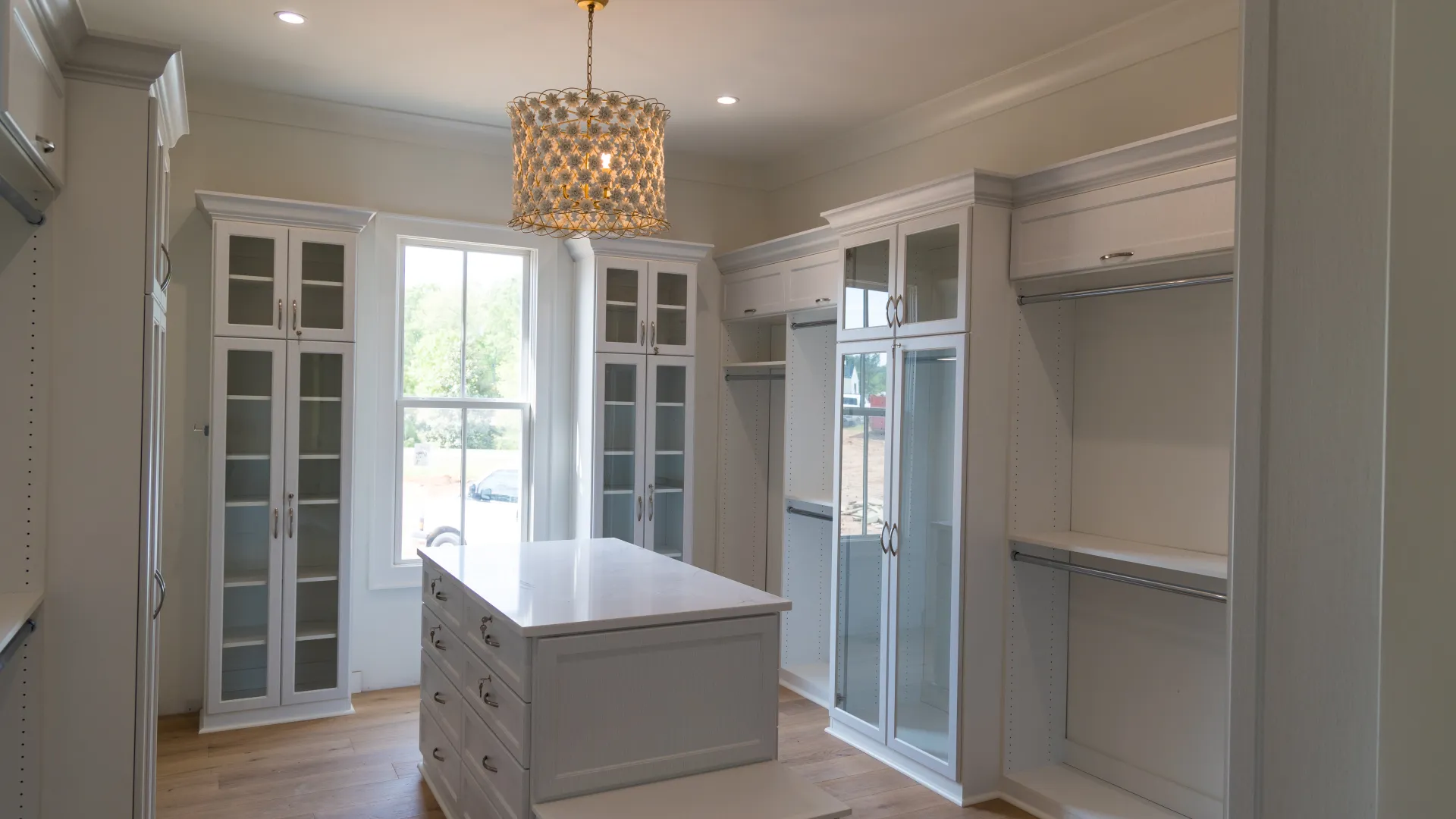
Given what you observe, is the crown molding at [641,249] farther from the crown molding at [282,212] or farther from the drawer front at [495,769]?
the drawer front at [495,769]

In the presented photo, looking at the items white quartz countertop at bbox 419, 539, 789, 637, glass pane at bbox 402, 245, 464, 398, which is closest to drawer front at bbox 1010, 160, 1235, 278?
white quartz countertop at bbox 419, 539, 789, 637

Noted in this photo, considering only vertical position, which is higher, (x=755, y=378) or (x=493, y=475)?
(x=755, y=378)

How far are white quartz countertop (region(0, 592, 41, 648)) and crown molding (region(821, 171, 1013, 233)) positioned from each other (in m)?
3.06

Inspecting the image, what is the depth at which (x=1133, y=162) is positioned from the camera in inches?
119

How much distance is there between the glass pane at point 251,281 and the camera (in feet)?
13.5

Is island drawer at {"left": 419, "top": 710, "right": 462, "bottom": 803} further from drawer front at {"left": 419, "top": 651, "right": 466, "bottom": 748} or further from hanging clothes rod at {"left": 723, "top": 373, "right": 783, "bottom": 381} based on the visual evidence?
hanging clothes rod at {"left": 723, "top": 373, "right": 783, "bottom": 381}

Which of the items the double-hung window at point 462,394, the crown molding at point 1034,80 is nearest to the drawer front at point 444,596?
the double-hung window at point 462,394

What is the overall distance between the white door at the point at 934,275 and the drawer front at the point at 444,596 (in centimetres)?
201

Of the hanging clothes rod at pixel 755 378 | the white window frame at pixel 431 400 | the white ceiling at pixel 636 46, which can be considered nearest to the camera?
the white ceiling at pixel 636 46

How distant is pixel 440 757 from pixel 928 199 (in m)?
2.79

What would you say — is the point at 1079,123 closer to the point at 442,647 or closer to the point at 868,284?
the point at 868,284

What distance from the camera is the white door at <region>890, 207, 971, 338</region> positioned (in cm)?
351

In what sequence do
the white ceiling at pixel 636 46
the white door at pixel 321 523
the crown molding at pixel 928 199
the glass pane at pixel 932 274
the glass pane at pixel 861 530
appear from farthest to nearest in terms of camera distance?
the white door at pixel 321 523 → the glass pane at pixel 861 530 → the glass pane at pixel 932 274 → the crown molding at pixel 928 199 → the white ceiling at pixel 636 46

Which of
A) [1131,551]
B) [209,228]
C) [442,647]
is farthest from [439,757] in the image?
[209,228]
